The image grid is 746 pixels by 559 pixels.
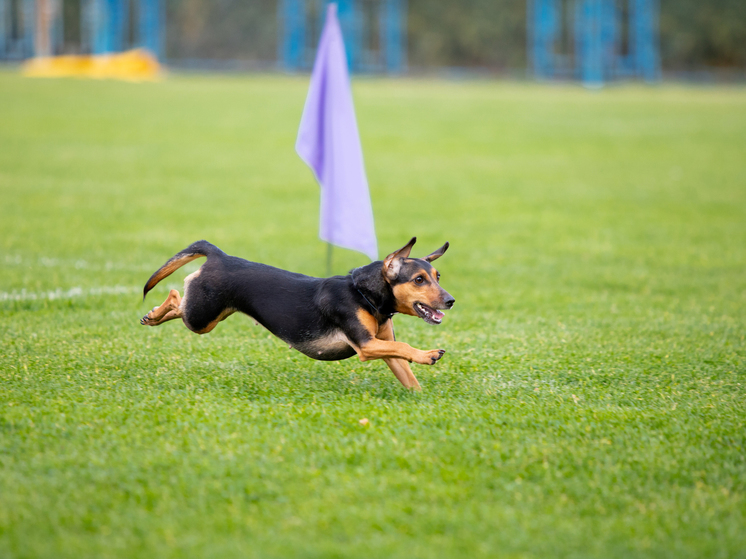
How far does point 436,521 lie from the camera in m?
3.24

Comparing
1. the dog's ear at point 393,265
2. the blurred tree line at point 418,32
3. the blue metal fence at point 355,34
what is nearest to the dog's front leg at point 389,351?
the dog's ear at point 393,265

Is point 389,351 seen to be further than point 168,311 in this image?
No

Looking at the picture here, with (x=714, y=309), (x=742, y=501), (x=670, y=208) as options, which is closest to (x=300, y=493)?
(x=742, y=501)

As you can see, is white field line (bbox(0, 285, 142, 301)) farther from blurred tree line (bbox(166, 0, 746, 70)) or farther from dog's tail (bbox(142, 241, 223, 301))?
blurred tree line (bbox(166, 0, 746, 70))

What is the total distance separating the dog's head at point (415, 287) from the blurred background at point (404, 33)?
1658 inches

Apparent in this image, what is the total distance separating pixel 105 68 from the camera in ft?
129

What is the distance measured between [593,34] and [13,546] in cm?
4358

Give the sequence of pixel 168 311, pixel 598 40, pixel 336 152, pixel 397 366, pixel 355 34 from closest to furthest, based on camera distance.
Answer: pixel 397 366
pixel 168 311
pixel 336 152
pixel 598 40
pixel 355 34

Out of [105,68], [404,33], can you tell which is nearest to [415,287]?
[105,68]

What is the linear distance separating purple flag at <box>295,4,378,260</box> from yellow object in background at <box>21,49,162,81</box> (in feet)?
109

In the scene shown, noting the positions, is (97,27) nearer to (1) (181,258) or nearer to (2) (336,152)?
(2) (336,152)

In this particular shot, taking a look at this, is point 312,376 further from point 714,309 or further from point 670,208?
point 670,208

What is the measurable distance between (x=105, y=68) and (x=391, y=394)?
38.9 m

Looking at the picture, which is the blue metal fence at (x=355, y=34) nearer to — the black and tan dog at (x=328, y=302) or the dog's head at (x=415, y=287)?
the black and tan dog at (x=328, y=302)
